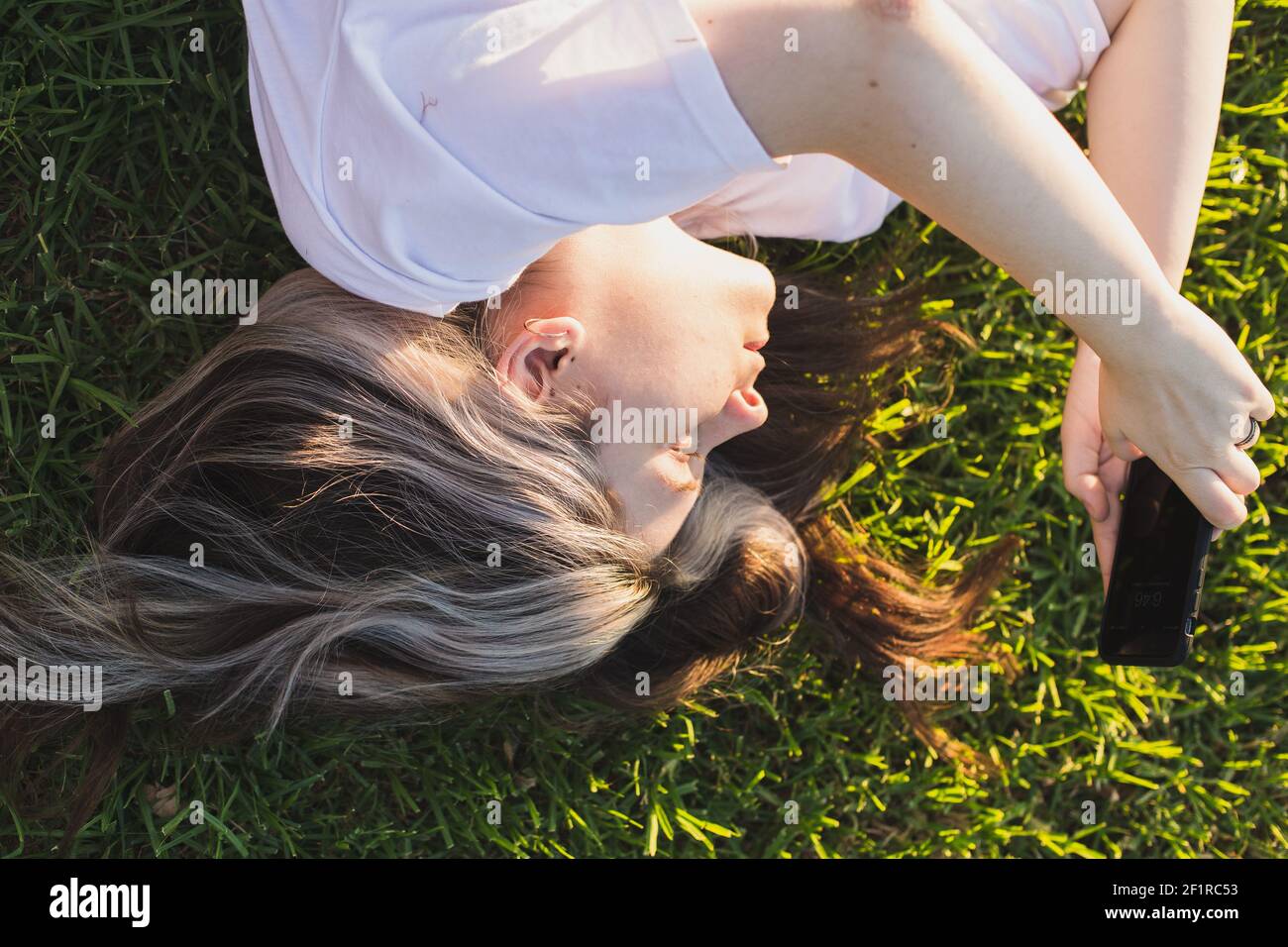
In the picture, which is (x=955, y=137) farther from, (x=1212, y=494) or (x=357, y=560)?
(x=357, y=560)

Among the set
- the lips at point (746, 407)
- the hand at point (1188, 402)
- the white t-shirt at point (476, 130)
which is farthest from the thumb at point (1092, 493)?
the white t-shirt at point (476, 130)

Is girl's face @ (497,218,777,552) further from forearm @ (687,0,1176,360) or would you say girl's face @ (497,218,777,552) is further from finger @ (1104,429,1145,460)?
finger @ (1104,429,1145,460)

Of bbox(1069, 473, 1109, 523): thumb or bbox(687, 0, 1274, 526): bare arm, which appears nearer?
bbox(687, 0, 1274, 526): bare arm

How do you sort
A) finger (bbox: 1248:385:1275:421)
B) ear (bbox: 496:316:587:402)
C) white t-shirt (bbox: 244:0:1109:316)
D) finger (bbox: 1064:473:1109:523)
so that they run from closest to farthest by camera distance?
white t-shirt (bbox: 244:0:1109:316)
ear (bbox: 496:316:587:402)
finger (bbox: 1248:385:1275:421)
finger (bbox: 1064:473:1109:523)

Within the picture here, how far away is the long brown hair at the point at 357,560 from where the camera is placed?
146cm

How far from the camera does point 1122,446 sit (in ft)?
5.49

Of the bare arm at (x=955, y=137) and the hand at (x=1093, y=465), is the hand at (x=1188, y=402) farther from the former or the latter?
the hand at (x=1093, y=465)

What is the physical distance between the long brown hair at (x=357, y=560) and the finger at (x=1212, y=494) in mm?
635

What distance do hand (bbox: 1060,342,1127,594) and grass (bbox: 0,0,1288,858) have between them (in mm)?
171

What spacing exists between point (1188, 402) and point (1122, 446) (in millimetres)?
176

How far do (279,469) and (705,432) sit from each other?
2.00 ft

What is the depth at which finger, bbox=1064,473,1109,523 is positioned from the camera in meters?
1.77

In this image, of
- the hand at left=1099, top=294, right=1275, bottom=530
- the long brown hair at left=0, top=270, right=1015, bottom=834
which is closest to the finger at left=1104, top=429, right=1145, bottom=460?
the hand at left=1099, top=294, right=1275, bottom=530

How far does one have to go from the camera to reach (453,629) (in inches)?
60.0
